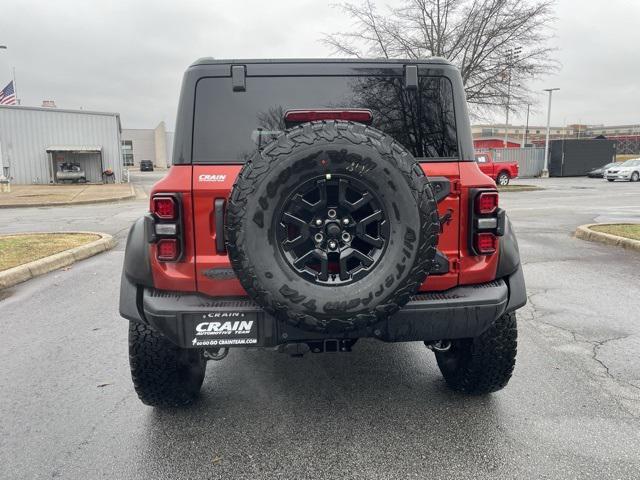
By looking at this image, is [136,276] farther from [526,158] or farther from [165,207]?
[526,158]

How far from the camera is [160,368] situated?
2.95 meters

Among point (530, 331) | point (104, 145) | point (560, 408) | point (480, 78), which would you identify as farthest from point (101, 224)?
point (104, 145)

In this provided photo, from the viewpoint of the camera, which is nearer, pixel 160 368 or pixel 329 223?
pixel 329 223

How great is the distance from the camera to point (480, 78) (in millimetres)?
21109

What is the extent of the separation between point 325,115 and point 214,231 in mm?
876

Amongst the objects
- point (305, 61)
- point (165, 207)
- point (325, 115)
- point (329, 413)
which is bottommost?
point (329, 413)

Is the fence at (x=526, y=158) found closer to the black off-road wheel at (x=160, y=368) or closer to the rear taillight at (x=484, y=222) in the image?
the rear taillight at (x=484, y=222)

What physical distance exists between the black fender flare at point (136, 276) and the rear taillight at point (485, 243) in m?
1.78

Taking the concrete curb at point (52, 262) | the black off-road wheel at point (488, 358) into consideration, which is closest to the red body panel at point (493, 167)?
the concrete curb at point (52, 262)

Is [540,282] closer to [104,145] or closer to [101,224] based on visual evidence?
[101,224]

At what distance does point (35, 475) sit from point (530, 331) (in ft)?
12.8

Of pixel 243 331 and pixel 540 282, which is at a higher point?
pixel 243 331

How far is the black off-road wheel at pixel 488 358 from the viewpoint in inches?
119

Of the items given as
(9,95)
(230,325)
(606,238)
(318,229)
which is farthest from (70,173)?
(318,229)
